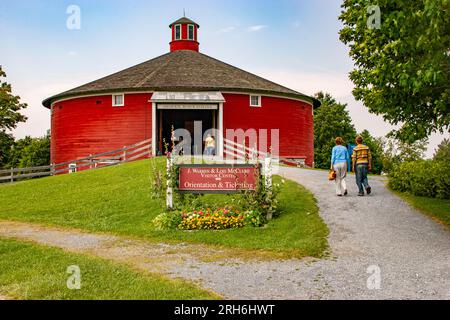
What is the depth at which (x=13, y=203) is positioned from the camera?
58.0 feet

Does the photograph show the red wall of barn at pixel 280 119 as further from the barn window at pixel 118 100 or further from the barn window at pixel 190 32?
the barn window at pixel 190 32

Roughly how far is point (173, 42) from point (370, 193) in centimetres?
2579

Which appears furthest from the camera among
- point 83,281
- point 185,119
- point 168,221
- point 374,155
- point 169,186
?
point 374,155

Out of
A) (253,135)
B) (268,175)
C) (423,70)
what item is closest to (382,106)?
(423,70)

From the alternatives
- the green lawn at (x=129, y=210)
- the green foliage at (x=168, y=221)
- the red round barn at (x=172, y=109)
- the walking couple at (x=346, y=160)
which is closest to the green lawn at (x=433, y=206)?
the walking couple at (x=346, y=160)

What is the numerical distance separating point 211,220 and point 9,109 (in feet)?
103

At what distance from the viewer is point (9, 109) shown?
126ft

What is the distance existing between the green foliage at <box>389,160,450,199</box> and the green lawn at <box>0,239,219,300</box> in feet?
32.8

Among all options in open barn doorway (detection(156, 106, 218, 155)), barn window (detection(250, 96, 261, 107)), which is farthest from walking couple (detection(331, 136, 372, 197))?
open barn doorway (detection(156, 106, 218, 155))

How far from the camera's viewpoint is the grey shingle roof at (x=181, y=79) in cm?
2833

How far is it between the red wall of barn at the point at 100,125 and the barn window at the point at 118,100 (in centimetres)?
20

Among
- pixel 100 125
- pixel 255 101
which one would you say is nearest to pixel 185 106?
pixel 255 101

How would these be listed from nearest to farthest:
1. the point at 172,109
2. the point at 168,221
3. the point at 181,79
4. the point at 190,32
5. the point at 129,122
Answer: the point at 168,221, the point at 129,122, the point at 181,79, the point at 172,109, the point at 190,32

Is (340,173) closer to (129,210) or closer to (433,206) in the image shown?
(433,206)
